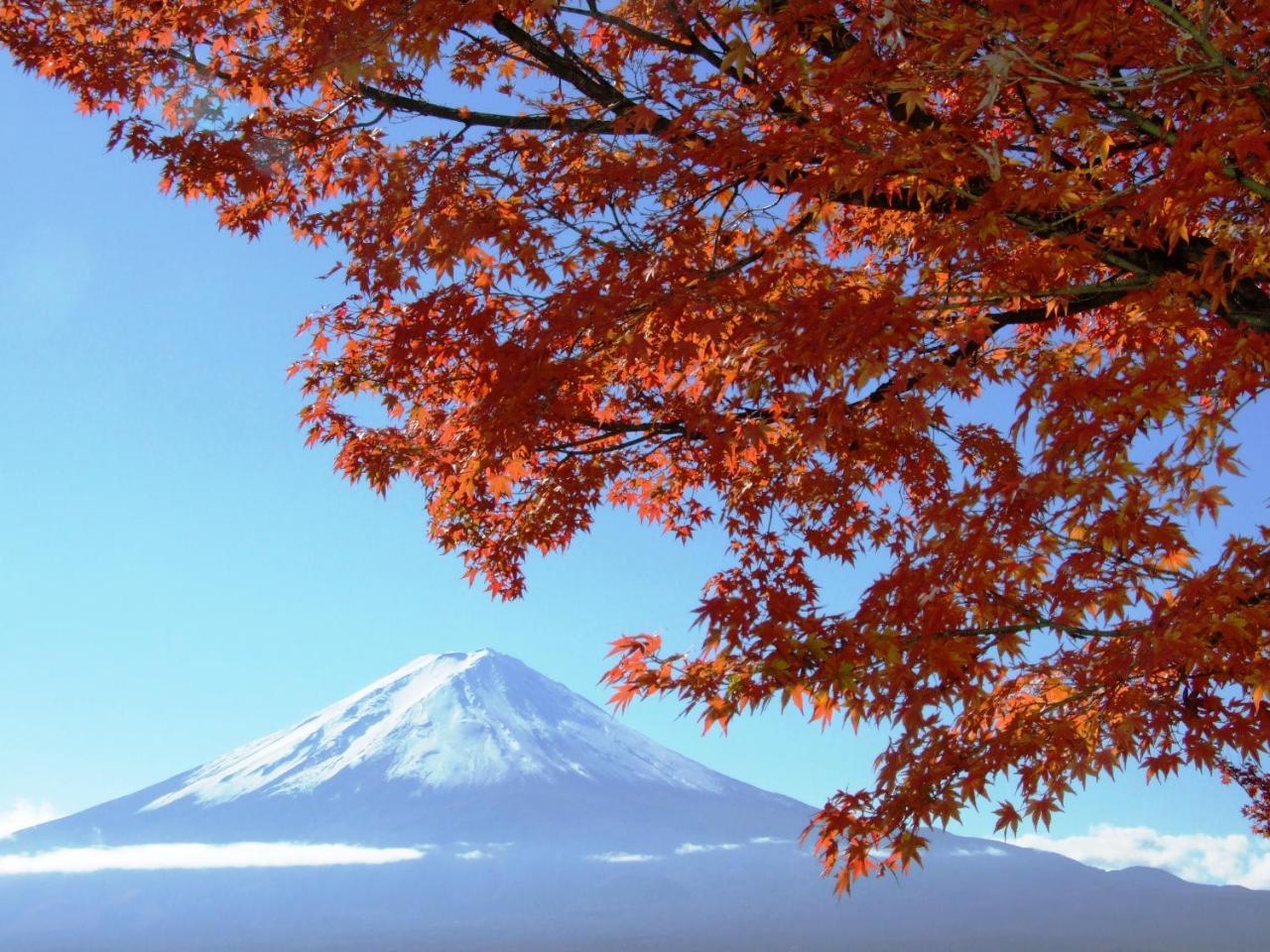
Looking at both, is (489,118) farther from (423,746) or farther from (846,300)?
(423,746)

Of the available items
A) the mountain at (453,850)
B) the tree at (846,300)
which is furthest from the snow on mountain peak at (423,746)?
the tree at (846,300)

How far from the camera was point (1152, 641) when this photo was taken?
372 centimetres

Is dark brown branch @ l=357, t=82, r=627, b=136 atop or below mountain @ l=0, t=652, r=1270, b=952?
atop

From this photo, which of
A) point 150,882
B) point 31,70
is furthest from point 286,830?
point 31,70

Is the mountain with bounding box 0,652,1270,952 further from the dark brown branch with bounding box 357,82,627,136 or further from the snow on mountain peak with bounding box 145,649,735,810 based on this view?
the dark brown branch with bounding box 357,82,627,136

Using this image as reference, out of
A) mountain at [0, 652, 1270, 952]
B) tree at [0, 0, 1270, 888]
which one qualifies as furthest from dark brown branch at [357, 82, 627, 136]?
mountain at [0, 652, 1270, 952]

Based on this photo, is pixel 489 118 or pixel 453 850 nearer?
pixel 489 118

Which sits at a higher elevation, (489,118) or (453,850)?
(489,118)

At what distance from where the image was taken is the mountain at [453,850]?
485 ft

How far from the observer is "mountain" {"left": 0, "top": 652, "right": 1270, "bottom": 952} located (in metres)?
148

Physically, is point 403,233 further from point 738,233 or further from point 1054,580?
point 1054,580

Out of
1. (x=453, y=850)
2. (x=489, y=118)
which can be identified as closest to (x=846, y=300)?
(x=489, y=118)

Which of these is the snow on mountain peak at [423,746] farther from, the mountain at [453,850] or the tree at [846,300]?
the tree at [846,300]

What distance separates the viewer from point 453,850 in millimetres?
158750
